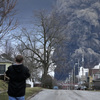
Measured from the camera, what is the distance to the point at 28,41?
49.5 metres

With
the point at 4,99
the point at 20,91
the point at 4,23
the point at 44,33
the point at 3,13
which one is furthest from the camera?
the point at 44,33

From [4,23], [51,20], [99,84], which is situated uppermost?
[51,20]

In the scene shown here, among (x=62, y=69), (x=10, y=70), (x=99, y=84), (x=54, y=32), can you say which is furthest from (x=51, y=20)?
(x=10, y=70)

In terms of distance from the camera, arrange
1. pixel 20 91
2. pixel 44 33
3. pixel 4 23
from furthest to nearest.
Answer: pixel 44 33
pixel 4 23
pixel 20 91

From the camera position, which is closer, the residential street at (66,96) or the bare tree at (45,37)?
the residential street at (66,96)

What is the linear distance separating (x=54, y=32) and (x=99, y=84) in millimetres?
31077

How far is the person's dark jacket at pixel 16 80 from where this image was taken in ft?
21.1

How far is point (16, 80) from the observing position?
6.53 m

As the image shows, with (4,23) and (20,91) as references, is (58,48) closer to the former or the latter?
(4,23)

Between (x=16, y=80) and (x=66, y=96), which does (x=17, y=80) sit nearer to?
(x=16, y=80)

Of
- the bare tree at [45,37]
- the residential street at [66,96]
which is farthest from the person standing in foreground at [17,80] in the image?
the bare tree at [45,37]

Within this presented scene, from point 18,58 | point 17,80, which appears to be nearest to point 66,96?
point 17,80

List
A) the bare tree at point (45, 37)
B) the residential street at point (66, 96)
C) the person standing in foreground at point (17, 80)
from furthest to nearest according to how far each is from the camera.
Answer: the bare tree at point (45, 37), the residential street at point (66, 96), the person standing in foreground at point (17, 80)

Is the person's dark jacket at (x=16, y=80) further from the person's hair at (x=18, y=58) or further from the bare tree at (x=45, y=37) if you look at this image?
the bare tree at (x=45, y=37)
